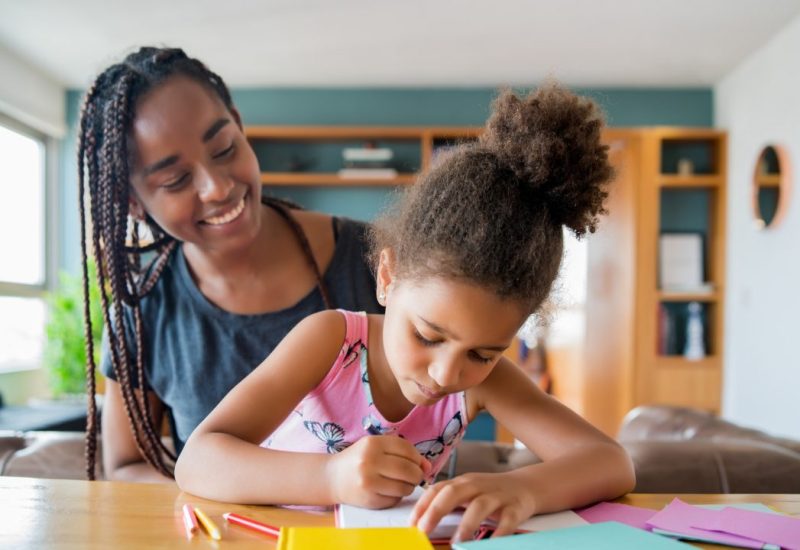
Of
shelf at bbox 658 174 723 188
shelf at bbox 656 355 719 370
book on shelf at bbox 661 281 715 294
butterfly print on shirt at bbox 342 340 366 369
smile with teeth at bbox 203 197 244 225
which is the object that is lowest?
shelf at bbox 656 355 719 370

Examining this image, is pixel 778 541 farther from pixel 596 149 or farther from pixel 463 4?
pixel 463 4

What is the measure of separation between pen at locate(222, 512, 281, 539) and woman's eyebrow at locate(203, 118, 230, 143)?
2.55 ft

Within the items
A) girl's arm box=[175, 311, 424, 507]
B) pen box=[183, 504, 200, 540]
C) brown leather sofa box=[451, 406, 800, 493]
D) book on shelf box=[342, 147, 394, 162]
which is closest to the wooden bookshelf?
book on shelf box=[342, 147, 394, 162]

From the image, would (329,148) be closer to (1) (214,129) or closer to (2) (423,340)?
(1) (214,129)

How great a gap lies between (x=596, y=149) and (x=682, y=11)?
369 centimetres

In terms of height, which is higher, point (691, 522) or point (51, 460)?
point (691, 522)

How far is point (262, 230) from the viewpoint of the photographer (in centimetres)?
154

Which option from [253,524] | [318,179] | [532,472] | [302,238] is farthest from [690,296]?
[253,524]

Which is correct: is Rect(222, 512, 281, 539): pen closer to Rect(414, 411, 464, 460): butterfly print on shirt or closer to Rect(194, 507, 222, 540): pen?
Rect(194, 507, 222, 540): pen

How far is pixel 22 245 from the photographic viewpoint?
528 centimetres

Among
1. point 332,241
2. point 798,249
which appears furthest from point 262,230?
point 798,249

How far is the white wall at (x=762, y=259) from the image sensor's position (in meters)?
4.28

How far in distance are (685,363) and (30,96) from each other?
4950 mm

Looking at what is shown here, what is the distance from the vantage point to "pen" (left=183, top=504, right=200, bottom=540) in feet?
2.18
